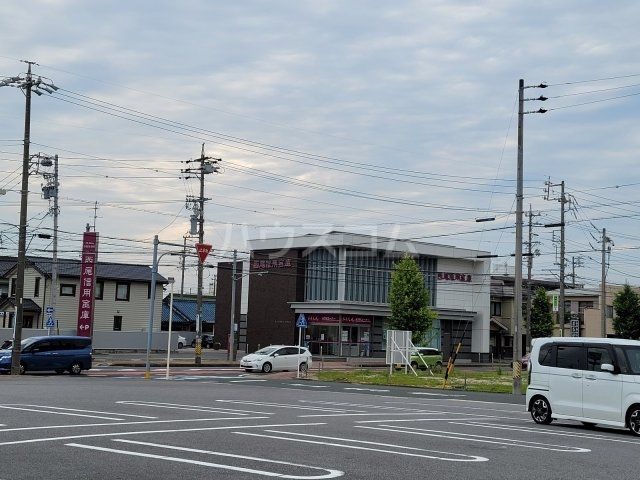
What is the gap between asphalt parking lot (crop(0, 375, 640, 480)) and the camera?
10266mm

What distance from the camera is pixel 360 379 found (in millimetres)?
39625

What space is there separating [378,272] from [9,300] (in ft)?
101

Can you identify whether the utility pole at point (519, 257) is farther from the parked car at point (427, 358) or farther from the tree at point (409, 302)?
the tree at point (409, 302)

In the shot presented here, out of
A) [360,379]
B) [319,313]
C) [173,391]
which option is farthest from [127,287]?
[173,391]

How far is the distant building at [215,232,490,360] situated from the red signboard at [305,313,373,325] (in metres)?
0.08

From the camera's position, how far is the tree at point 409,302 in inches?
2482

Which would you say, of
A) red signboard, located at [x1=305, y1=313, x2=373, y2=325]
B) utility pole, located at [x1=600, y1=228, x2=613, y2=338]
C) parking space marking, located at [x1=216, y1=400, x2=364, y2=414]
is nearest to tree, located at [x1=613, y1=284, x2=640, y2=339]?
utility pole, located at [x1=600, y1=228, x2=613, y2=338]

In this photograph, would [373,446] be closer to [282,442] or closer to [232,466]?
[282,442]

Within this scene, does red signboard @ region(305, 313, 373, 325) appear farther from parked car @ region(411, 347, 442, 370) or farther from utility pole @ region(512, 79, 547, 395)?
utility pole @ region(512, 79, 547, 395)

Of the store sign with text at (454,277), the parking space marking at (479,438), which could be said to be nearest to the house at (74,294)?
the store sign with text at (454,277)

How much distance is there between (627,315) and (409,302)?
2275cm

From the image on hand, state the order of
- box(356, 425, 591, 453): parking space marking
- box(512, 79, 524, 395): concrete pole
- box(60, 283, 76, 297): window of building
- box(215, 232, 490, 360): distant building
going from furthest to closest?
box(60, 283, 76, 297): window of building < box(215, 232, 490, 360): distant building < box(512, 79, 524, 395): concrete pole < box(356, 425, 591, 453): parking space marking

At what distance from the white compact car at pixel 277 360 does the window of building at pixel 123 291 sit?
95.5 ft

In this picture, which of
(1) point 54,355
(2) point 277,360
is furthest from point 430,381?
(1) point 54,355
